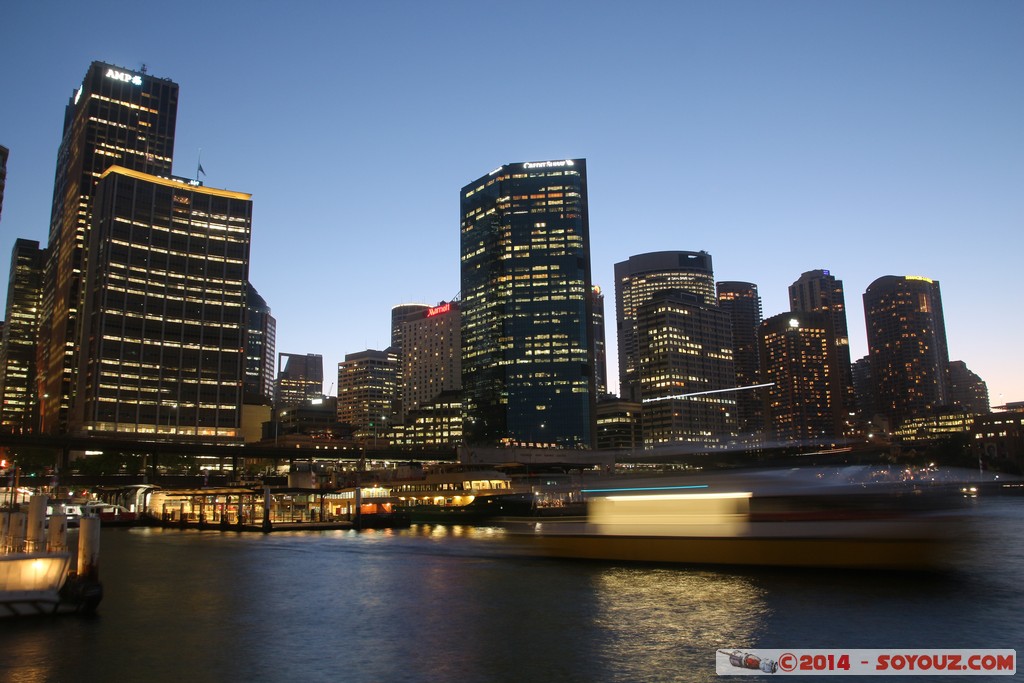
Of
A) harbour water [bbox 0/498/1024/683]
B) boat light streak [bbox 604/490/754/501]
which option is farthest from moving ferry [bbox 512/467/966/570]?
harbour water [bbox 0/498/1024/683]

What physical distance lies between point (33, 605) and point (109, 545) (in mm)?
48087

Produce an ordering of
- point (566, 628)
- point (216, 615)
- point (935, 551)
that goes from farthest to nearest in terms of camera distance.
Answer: point (935, 551) → point (216, 615) → point (566, 628)

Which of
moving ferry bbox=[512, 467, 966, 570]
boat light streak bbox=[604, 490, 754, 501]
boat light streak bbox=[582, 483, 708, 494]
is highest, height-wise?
boat light streak bbox=[582, 483, 708, 494]

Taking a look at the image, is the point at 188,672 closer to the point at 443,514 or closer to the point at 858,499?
the point at 858,499

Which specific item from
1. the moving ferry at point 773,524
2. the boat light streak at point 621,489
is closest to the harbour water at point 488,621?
the moving ferry at point 773,524

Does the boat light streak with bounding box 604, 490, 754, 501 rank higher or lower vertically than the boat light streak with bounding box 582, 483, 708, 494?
lower

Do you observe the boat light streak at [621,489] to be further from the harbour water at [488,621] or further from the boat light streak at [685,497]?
the harbour water at [488,621]

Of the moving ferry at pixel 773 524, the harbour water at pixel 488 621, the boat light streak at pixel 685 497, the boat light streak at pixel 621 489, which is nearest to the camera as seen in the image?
the harbour water at pixel 488 621

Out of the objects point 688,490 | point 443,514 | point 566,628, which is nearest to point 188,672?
point 566,628

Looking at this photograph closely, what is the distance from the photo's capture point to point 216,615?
110 feet

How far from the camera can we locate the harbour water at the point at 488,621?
78.2 ft

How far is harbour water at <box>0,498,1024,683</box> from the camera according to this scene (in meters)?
23.8

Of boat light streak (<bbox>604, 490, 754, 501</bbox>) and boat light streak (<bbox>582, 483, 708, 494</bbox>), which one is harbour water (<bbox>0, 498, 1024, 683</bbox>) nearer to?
boat light streak (<bbox>604, 490, 754, 501</bbox>)

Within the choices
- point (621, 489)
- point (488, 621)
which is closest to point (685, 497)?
point (621, 489)
